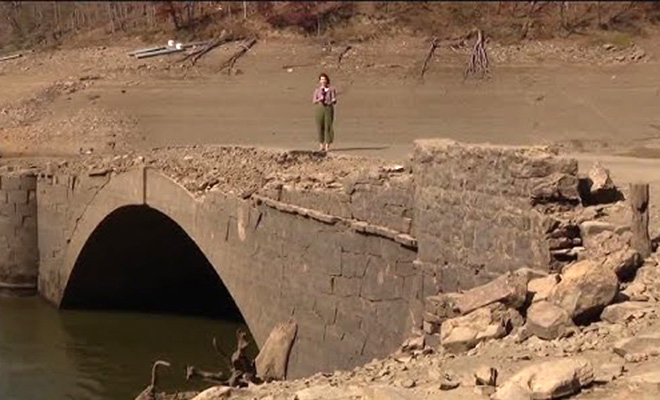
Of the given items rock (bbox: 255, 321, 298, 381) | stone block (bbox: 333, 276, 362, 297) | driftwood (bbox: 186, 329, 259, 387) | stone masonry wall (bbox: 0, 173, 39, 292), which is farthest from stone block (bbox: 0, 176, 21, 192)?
driftwood (bbox: 186, 329, 259, 387)

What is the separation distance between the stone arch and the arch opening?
0.50ft

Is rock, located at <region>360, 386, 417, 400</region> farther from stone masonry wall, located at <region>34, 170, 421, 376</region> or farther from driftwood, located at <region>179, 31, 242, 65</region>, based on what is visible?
driftwood, located at <region>179, 31, 242, 65</region>

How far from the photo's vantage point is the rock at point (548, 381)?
283 inches

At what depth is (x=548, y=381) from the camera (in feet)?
23.8

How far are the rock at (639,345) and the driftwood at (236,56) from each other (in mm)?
20376

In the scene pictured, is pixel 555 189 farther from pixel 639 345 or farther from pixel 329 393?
pixel 329 393

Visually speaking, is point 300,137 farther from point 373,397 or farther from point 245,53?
point 373,397

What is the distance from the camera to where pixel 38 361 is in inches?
707

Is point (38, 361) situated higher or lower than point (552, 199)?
lower

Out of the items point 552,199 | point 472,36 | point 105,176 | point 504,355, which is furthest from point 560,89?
point 504,355

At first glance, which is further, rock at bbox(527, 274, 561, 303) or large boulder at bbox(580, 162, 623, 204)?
large boulder at bbox(580, 162, 623, 204)

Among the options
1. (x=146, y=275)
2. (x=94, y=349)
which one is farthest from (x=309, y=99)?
(x=94, y=349)

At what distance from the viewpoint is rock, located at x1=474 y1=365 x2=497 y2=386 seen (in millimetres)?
7707

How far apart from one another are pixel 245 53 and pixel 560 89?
741cm
